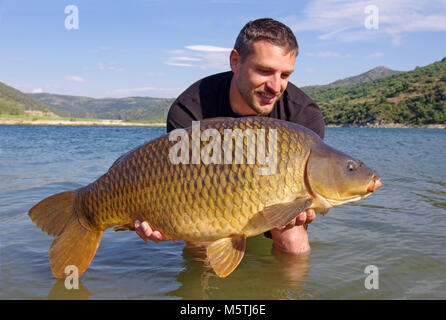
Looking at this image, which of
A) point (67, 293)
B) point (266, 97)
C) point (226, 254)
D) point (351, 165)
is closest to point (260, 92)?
point (266, 97)

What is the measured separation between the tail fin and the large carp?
66 millimetres

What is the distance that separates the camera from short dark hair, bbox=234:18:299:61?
2.73m

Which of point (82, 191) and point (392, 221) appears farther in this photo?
point (392, 221)

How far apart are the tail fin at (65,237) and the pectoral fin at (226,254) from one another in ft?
2.49

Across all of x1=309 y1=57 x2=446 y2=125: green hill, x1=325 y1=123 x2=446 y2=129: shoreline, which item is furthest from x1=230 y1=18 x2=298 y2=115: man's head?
x1=309 y1=57 x2=446 y2=125: green hill

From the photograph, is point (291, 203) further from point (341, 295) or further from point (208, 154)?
point (341, 295)

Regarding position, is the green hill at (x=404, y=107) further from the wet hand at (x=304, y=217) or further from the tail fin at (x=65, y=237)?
the tail fin at (x=65, y=237)

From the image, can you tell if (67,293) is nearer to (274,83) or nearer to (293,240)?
(293,240)

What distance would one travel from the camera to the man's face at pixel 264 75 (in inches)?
108

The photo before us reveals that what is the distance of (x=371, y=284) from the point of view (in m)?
2.51

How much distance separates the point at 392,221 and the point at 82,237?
10.7 ft

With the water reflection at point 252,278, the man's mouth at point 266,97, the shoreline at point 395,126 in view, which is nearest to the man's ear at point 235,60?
the man's mouth at point 266,97

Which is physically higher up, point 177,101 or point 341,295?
point 177,101
